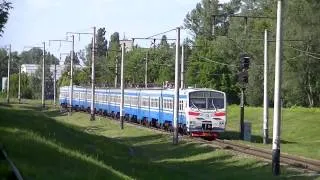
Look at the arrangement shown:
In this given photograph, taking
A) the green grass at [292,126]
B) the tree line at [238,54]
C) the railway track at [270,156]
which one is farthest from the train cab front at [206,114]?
the tree line at [238,54]

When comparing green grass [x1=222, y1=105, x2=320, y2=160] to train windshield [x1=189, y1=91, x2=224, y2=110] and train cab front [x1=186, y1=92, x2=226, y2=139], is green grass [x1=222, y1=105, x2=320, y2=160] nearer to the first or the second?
train cab front [x1=186, y1=92, x2=226, y2=139]

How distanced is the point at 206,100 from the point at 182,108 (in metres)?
1.85

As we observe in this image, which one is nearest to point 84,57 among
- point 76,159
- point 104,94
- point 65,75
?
point 65,75

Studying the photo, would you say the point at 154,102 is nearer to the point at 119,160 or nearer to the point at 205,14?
the point at 119,160

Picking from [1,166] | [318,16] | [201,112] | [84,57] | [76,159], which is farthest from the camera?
[84,57]

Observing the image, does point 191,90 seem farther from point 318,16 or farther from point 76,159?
point 318,16

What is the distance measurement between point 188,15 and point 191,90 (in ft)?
305

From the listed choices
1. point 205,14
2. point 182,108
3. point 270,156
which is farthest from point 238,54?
point 270,156

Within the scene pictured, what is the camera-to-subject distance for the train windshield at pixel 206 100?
128 ft

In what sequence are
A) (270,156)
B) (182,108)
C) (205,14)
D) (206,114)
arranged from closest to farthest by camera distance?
(270,156)
(206,114)
(182,108)
(205,14)

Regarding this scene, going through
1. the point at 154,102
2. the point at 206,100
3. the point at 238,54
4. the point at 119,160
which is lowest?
the point at 119,160

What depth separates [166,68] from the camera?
10969 centimetres

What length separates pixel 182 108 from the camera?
133 ft

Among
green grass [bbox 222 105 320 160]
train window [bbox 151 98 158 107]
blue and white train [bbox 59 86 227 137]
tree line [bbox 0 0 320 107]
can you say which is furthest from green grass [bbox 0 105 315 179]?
tree line [bbox 0 0 320 107]
